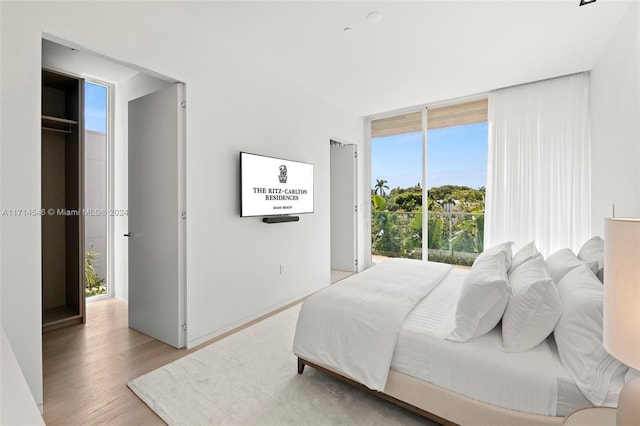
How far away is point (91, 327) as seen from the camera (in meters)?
3.04

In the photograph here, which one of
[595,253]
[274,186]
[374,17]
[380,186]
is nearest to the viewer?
[595,253]

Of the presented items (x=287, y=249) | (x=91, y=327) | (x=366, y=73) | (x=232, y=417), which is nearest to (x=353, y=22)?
(x=366, y=73)

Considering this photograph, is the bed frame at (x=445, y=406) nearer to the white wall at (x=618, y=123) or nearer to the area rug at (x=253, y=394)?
the area rug at (x=253, y=394)

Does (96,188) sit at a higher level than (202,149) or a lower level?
lower

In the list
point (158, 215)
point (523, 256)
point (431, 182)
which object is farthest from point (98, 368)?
point (431, 182)

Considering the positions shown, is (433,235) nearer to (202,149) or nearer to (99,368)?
(202,149)

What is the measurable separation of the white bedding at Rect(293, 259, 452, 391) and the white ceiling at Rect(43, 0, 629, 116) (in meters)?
2.18

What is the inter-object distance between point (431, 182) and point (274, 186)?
2.70m

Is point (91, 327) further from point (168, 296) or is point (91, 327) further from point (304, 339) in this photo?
point (304, 339)

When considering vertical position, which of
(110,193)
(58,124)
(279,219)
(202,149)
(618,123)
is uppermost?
(58,124)

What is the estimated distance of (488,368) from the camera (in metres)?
1.49

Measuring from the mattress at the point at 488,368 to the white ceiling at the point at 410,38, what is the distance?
237cm

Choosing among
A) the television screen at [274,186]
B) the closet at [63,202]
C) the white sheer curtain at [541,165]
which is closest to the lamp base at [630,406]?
the television screen at [274,186]

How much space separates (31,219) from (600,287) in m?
3.13
